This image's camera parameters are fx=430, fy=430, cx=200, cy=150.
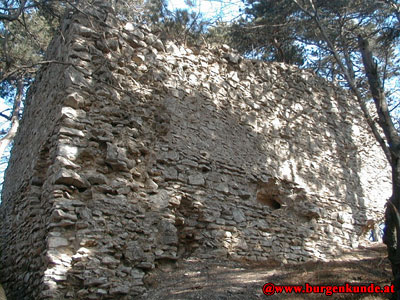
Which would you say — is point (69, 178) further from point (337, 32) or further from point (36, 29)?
point (36, 29)

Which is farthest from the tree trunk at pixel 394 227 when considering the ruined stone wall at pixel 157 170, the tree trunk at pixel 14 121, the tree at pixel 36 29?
the tree trunk at pixel 14 121

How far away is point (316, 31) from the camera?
374 inches

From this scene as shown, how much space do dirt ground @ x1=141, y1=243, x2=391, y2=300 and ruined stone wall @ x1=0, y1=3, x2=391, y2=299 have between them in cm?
23

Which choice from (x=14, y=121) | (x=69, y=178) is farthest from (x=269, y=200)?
(x=14, y=121)

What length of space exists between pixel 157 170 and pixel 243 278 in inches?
80.8

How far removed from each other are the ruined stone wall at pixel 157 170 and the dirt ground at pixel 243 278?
0.23 m

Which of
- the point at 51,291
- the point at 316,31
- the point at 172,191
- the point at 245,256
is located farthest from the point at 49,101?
the point at 316,31

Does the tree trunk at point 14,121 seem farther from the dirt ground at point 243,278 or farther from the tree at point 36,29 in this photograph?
the dirt ground at point 243,278

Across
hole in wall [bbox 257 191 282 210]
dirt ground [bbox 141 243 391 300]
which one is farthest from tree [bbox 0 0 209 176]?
dirt ground [bbox 141 243 391 300]

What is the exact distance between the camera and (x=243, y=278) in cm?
575

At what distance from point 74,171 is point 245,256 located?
302cm

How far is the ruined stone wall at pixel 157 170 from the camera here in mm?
5578

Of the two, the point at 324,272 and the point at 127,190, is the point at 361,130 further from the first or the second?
the point at 127,190

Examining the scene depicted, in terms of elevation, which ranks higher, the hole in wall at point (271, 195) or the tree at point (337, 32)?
the tree at point (337, 32)
